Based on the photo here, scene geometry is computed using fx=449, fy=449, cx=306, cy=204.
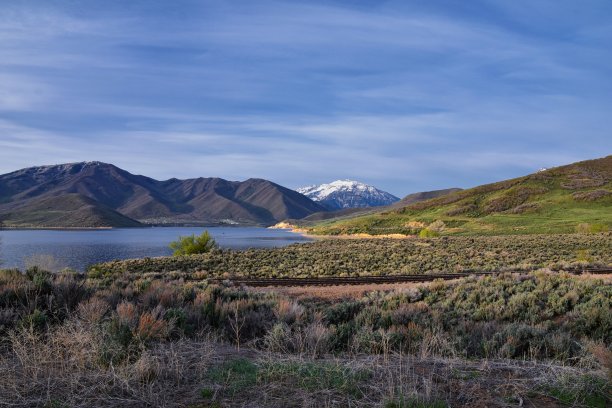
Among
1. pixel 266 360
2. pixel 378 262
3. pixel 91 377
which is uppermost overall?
pixel 91 377

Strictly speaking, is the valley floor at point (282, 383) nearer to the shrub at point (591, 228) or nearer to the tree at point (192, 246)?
the tree at point (192, 246)

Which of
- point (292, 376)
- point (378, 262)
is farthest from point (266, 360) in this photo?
point (378, 262)

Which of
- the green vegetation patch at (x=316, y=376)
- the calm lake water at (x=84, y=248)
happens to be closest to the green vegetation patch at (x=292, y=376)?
the green vegetation patch at (x=316, y=376)

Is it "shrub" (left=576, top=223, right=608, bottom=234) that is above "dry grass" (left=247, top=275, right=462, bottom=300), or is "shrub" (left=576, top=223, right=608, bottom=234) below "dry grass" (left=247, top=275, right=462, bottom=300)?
above

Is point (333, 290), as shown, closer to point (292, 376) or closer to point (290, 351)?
point (290, 351)

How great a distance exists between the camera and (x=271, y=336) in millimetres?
8273

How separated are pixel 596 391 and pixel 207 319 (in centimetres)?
737

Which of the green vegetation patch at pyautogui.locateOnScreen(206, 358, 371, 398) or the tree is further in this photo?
the tree

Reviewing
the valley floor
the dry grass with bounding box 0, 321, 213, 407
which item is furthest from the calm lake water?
the valley floor

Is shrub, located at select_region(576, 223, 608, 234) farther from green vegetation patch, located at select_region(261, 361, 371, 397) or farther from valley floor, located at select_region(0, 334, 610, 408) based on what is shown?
green vegetation patch, located at select_region(261, 361, 371, 397)

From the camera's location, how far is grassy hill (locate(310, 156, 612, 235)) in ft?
273

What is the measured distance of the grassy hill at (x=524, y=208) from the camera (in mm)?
83062

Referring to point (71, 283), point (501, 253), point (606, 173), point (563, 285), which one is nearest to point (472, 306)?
point (563, 285)

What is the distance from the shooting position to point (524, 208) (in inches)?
4102
